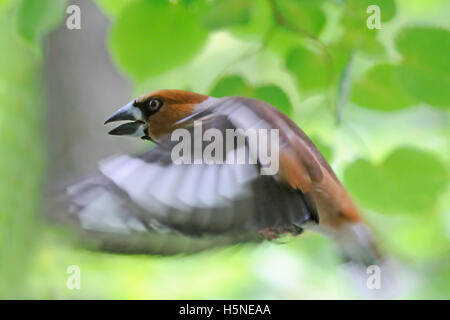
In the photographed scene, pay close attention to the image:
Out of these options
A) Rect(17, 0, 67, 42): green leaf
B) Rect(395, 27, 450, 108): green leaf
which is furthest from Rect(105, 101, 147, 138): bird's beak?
Rect(395, 27, 450, 108): green leaf

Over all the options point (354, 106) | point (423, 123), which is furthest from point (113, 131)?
point (423, 123)

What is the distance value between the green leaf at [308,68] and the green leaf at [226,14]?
0.19 feet

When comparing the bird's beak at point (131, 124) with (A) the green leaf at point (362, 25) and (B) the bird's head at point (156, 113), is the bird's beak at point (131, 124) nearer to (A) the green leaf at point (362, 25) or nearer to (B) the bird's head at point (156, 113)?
(B) the bird's head at point (156, 113)

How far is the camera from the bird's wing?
355 mm

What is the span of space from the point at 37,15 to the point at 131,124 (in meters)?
0.13

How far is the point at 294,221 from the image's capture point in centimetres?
41

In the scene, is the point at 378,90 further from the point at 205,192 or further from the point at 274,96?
the point at 205,192

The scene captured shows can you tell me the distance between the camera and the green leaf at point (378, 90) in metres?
0.54

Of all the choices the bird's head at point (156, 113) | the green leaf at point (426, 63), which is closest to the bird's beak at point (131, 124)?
the bird's head at point (156, 113)

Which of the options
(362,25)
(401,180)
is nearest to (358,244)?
(401,180)

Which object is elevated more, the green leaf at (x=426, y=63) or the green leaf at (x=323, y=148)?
the green leaf at (x=426, y=63)
